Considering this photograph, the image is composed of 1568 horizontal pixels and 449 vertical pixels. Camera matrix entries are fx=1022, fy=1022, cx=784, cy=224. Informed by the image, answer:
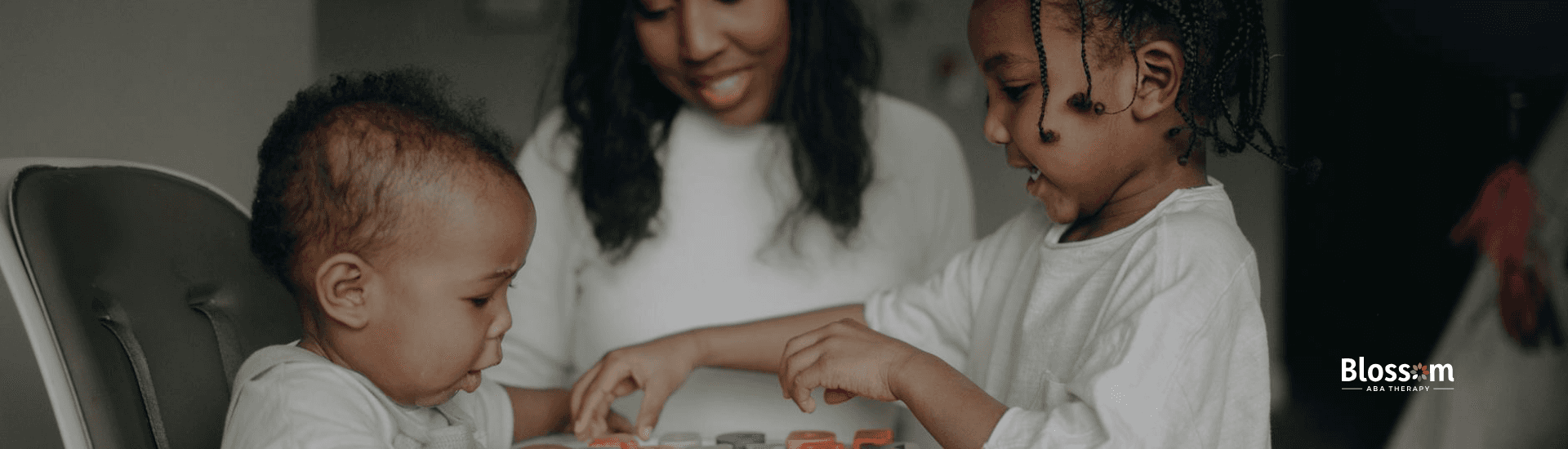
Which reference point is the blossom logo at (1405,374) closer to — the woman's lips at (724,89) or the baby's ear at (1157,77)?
the baby's ear at (1157,77)

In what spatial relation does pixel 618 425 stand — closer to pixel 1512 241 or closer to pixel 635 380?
pixel 635 380

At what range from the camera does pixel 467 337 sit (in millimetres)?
734

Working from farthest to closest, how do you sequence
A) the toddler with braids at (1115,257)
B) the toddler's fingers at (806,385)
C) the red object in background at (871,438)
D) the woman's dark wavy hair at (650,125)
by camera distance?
the woman's dark wavy hair at (650,125), the red object in background at (871,438), the toddler's fingers at (806,385), the toddler with braids at (1115,257)

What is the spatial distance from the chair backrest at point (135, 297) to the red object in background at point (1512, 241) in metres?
1.21

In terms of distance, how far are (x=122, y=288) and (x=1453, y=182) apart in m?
1.32

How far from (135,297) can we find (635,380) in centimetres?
40

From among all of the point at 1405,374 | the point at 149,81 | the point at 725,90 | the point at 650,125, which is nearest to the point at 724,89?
the point at 725,90

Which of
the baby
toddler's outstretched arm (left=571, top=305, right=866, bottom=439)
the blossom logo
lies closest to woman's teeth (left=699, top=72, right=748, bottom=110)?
toddler's outstretched arm (left=571, top=305, right=866, bottom=439)

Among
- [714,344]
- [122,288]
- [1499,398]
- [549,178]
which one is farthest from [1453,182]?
[122,288]

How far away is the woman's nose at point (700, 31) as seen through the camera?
100 cm

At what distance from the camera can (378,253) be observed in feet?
2.32

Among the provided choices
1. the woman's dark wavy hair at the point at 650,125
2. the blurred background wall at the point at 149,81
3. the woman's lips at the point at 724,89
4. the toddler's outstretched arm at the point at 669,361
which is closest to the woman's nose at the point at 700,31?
the woman's lips at the point at 724,89

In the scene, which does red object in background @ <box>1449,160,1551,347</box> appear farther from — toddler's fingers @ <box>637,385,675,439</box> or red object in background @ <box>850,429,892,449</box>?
toddler's fingers @ <box>637,385,675,439</box>

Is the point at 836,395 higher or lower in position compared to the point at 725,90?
lower
